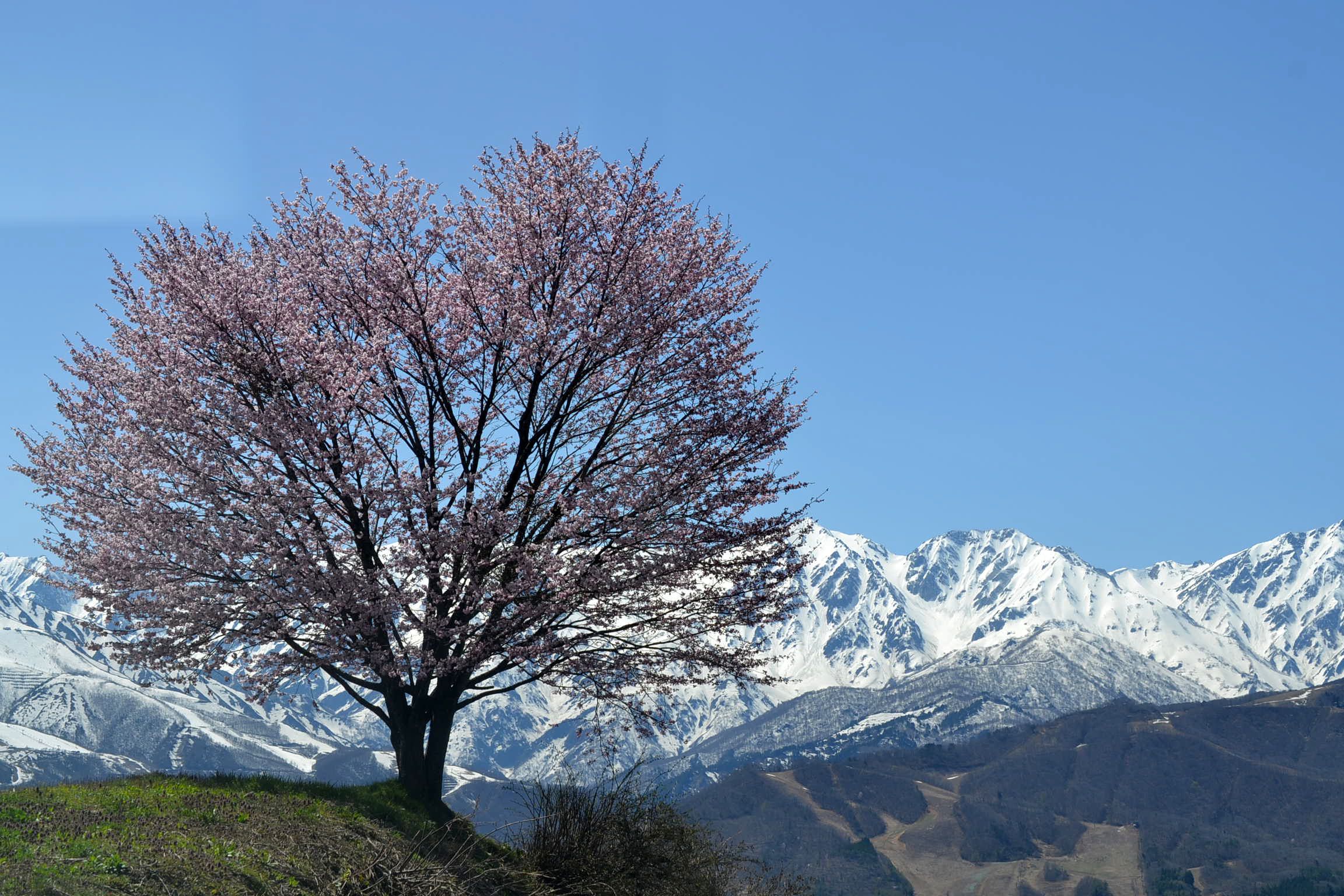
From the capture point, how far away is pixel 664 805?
1894 cm

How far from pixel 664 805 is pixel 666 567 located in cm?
446

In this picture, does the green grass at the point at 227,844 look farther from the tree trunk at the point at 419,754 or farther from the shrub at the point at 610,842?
the tree trunk at the point at 419,754

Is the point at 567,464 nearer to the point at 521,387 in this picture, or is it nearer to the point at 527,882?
the point at 521,387

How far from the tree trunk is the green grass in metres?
1.99

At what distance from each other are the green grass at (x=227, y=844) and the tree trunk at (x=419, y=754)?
199 cm

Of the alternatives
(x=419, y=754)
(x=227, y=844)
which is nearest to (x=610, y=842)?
(x=419, y=754)

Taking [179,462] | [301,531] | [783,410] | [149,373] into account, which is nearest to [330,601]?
[301,531]

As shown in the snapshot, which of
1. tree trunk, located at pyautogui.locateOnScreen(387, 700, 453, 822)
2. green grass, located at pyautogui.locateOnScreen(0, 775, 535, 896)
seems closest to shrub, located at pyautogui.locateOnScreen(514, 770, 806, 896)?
green grass, located at pyautogui.locateOnScreen(0, 775, 535, 896)

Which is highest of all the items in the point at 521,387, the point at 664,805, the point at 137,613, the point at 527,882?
the point at 521,387

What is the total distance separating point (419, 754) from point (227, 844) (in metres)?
8.01

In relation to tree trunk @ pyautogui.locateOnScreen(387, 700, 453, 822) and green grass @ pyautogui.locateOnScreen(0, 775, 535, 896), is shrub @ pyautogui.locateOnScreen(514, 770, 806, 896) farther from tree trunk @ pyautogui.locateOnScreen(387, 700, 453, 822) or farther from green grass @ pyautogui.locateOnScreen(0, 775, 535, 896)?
tree trunk @ pyautogui.locateOnScreen(387, 700, 453, 822)

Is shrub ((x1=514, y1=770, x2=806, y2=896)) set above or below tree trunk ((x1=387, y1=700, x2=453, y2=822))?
below

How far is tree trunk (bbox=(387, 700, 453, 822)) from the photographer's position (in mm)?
22047

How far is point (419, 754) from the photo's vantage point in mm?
22391
